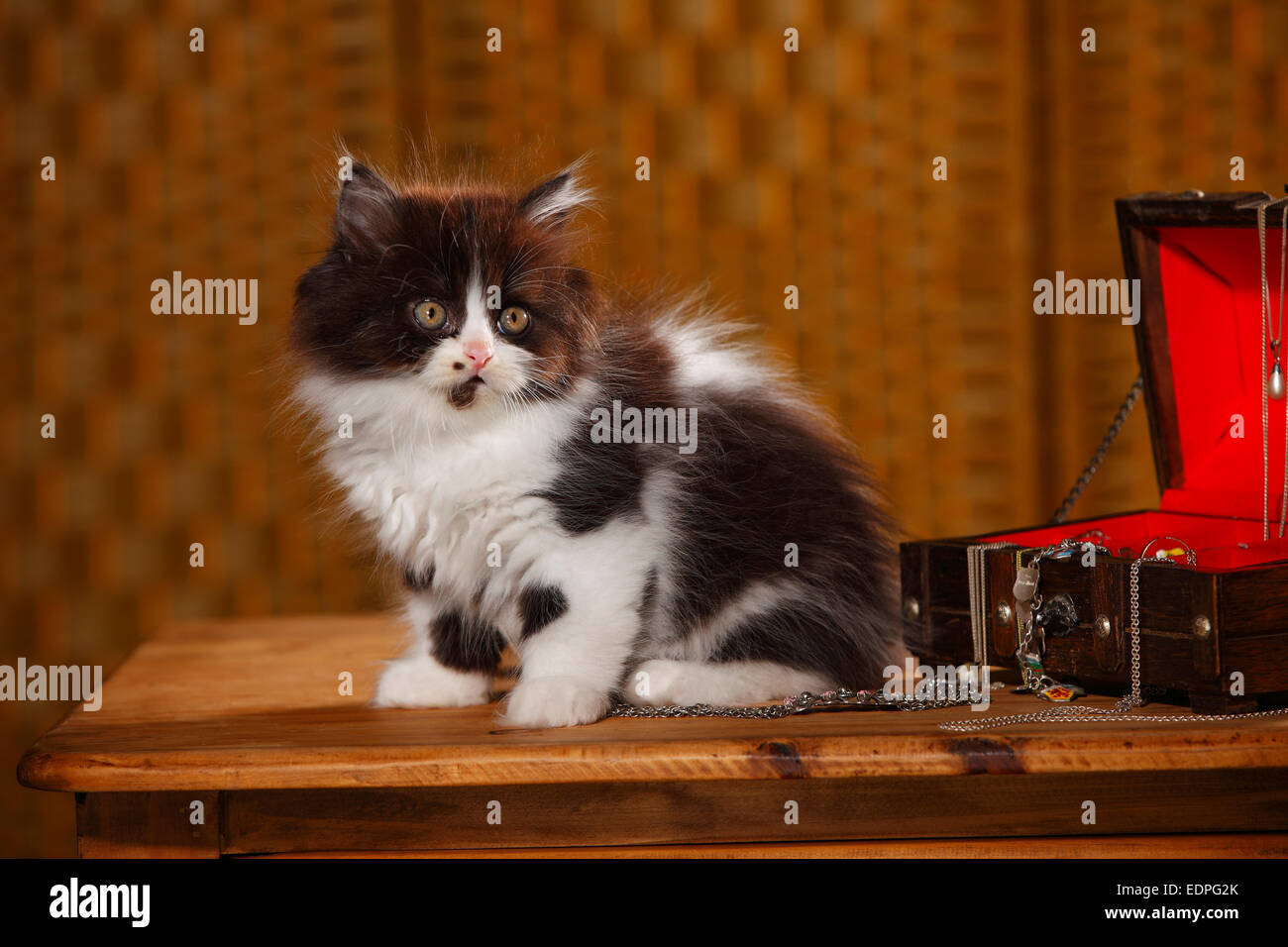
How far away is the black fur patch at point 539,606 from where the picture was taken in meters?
1.36

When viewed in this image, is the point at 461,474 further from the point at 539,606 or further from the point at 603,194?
the point at 603,194

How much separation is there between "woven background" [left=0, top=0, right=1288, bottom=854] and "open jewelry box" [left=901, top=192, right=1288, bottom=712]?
74cm

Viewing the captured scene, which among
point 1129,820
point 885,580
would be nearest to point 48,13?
point 885,580

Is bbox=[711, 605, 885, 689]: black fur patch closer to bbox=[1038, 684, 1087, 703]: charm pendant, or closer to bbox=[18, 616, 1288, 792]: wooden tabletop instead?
bbox=[18, 616, 1288, 792]: wooden tabletop

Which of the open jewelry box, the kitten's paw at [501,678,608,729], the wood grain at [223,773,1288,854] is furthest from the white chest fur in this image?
the open jewelry box

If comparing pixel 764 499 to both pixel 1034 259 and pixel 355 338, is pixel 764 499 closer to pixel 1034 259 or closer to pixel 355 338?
pixel 355 338

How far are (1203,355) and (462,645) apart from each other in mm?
1038

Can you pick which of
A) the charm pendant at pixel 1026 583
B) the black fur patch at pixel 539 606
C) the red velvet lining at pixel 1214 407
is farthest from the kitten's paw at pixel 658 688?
the red velvet lining at pixel 1214 407

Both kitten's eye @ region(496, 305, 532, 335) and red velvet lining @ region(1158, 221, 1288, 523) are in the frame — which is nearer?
kitten's eye @ region(496, 305, 532, 335)

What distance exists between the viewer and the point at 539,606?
4.49 feet

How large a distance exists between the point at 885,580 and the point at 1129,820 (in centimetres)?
45

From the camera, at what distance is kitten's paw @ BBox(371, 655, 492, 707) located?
150 cm

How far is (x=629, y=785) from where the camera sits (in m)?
1.29

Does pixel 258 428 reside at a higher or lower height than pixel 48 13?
lower
